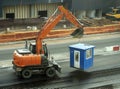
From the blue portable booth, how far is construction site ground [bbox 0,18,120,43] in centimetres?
1145

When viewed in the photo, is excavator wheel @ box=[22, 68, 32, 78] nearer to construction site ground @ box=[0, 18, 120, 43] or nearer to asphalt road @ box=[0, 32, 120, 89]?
asphalt road @ box=[0, 32, 120, 89]

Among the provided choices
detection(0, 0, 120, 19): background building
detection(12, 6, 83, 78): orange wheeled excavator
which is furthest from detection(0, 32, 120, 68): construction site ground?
detection(0, 0, 120, 19): background building

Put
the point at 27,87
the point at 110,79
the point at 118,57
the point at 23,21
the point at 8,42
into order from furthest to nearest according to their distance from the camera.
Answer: the point at 23,21, the point at 8,42, the point at 118,57, the point at 110,79, the point at 27,87

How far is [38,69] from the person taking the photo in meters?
23.2

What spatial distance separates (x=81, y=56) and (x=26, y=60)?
13.4 feet

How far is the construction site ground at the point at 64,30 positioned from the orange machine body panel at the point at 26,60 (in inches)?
494

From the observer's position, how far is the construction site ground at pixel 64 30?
3706 centimetres

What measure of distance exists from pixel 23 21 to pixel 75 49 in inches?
802

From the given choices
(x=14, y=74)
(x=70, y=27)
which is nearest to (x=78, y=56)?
(x=14, y=74)

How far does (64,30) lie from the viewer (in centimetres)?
4000

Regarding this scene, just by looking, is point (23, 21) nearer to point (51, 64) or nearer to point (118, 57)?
point (118, 57)

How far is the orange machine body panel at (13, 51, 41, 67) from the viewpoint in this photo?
74.4ft

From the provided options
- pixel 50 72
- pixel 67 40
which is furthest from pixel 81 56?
pixel 67 40

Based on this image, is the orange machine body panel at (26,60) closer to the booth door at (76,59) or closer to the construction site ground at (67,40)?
the booth door at (76,59)
